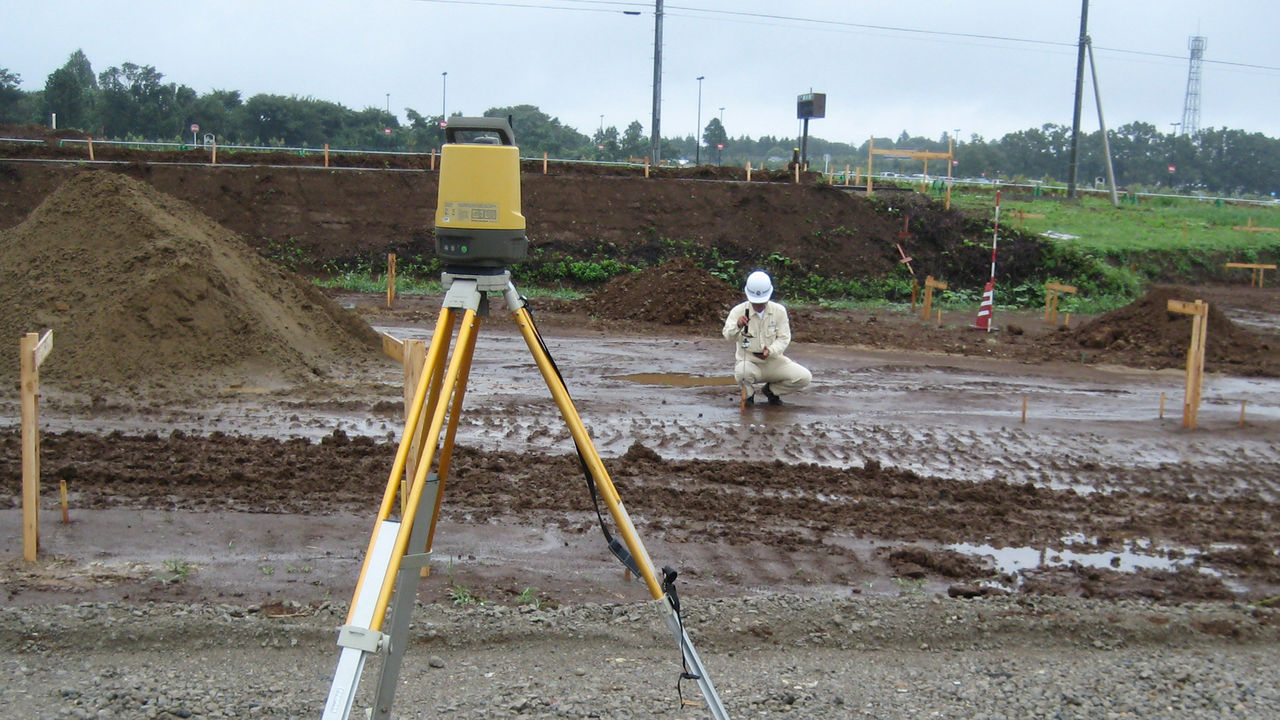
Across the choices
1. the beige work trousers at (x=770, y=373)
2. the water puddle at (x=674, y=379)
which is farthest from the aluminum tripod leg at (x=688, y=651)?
the water puddle at (x=674, y=379)

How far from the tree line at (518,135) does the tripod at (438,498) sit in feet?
99.0

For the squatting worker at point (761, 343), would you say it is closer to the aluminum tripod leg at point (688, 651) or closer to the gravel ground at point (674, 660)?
the gravel ground at point (674, 660)

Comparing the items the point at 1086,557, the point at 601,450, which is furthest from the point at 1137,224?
the point at 1086,557

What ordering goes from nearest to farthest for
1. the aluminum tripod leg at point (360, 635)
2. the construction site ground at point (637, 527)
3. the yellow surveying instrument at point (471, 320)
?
the aluminum tripod leg at point (360, 635) < the yellow surveying instrument at point (471, 320) < the construction site ground at point (637, 527)

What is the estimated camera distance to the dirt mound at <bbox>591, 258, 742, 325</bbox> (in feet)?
62.8

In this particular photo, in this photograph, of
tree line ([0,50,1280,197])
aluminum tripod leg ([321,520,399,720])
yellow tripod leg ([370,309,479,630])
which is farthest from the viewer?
tree line ([0,50,1280,197])

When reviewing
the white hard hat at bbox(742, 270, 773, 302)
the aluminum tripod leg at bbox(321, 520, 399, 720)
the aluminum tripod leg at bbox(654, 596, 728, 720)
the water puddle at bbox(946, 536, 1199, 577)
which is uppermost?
the white hard hat at bbox(742, 270, 773, 302)

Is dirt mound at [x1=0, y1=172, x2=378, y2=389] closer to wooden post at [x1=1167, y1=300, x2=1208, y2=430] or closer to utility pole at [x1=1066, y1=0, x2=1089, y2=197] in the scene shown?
wooden post at [x1=1167, y1=300, x2=1208, y2=430]

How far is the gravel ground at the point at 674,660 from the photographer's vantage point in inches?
185

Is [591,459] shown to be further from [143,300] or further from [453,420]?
[143,300]

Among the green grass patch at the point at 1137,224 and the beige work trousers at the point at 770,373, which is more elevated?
the green grass patch at the point at 1137,224

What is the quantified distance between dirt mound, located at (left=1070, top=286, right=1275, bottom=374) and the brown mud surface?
0.06 m

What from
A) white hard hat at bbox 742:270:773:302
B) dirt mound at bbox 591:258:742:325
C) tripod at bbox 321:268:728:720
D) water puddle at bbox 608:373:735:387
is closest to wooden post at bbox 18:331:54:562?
tripod at bbox 321:268:728:720

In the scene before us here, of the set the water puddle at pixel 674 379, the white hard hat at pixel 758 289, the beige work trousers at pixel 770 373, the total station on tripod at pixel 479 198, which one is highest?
the total station on tripod at pixel 479 198
